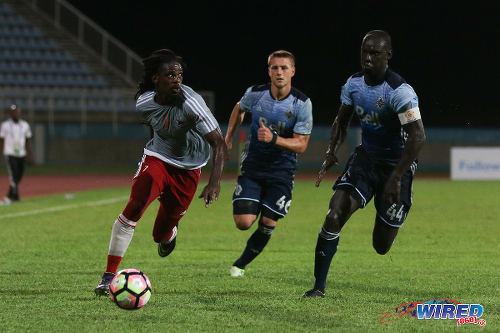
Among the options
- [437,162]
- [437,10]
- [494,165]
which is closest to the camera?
[494,165]

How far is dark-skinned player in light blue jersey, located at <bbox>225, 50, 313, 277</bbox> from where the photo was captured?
325 inches

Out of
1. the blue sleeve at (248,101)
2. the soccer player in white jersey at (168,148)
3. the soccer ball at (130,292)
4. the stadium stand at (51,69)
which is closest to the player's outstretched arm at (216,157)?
the soccer player in white jersey at (168,148)

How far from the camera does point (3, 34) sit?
38938mm

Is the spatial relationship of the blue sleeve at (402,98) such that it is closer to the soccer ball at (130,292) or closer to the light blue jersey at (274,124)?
the light blue jersey at (274,124)

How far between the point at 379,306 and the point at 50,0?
34880mm

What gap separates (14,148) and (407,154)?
44.4 ft

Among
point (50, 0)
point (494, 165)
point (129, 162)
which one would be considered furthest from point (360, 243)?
point (50, 0)

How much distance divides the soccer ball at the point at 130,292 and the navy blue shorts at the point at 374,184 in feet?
6.56

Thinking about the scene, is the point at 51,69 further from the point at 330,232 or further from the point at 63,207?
the point at 330,232

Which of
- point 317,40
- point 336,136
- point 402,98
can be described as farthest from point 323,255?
point 317,40

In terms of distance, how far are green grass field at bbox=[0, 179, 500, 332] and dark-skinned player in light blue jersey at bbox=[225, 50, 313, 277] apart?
2.02 feet

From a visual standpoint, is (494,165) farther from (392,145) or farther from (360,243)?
(392,145)

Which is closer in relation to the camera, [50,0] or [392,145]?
[392,145]

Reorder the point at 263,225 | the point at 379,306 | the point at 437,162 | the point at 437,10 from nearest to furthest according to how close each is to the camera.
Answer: the point at 379,306 < the point at 263,225 < the point at 437,162 < the point at 437,10
